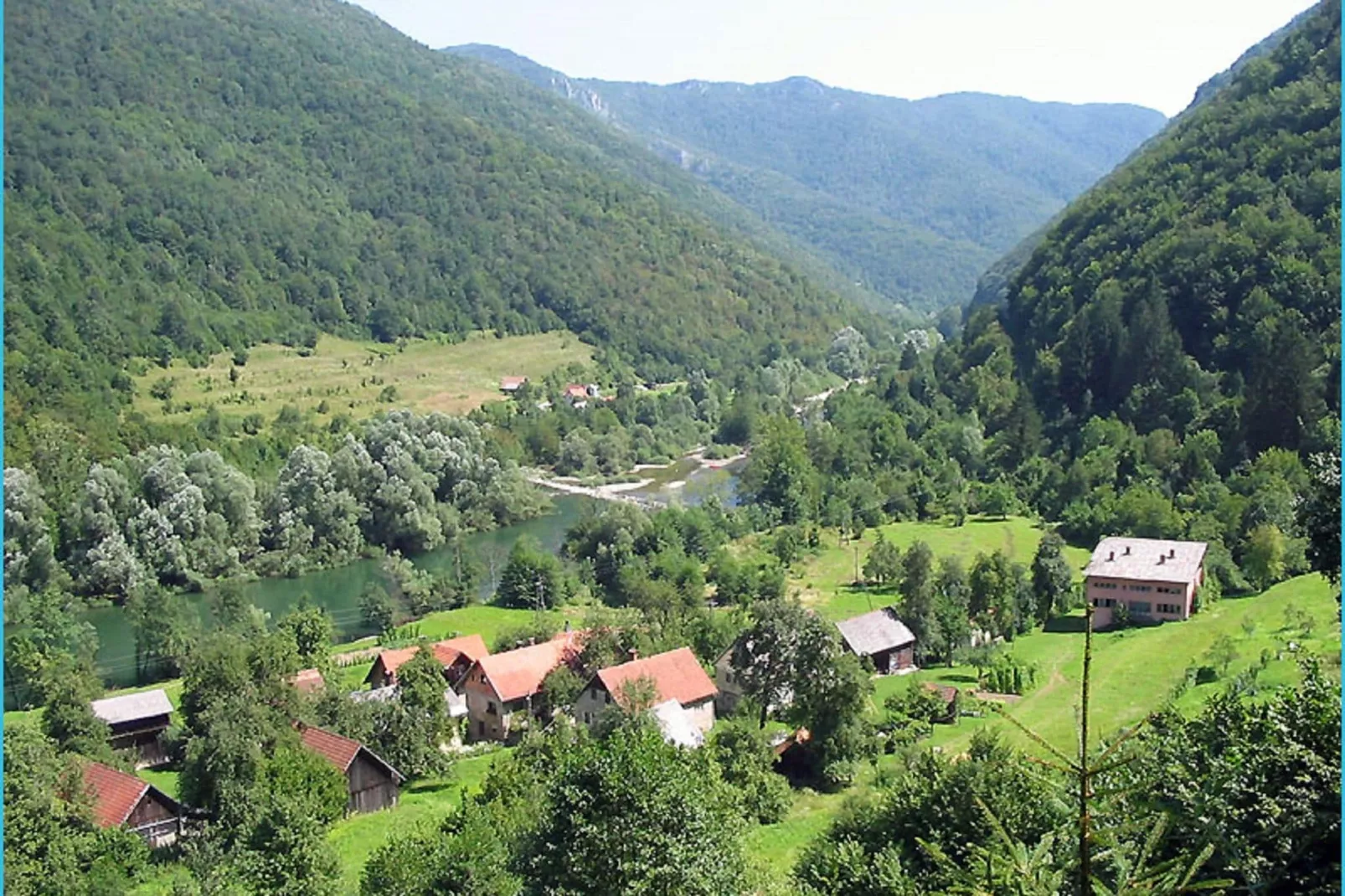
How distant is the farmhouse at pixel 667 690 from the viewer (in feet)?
98.5

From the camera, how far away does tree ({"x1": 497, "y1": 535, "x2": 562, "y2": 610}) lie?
49.2m

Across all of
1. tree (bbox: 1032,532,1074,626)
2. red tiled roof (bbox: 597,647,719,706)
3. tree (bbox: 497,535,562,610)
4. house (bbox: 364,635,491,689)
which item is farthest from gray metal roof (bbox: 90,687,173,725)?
tree (bbox: 1032,532,1074,626)

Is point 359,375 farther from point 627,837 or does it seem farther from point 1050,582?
point 627,837

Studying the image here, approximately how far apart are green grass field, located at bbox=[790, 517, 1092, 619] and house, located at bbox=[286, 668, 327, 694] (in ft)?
57.5

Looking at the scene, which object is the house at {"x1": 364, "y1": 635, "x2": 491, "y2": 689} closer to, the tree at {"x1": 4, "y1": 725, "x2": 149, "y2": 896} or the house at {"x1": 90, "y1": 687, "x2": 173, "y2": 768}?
the house at {"x1": 90, "y1": 687, "x2": 173, "y2": 768}

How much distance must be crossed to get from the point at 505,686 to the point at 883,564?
1944cm

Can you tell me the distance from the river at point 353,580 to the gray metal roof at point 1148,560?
976 inches

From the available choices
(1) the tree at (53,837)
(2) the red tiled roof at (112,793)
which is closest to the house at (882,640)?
(2) the red tiled roof at (112,793)

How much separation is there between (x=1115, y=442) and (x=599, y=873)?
160 feet

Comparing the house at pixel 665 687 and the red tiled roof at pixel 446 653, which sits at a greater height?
the house at pixel 665 687

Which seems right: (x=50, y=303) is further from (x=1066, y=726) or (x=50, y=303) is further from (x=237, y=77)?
(x=1066, y=726)

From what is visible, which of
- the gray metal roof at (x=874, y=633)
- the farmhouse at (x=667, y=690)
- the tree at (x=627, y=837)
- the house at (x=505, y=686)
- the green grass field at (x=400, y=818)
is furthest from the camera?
the gray metal roof at (x=874, y=633)

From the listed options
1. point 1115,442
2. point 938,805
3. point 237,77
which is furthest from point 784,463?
point 237,77

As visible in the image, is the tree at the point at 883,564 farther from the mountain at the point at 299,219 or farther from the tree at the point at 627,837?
the mountain at the point at 299,219
